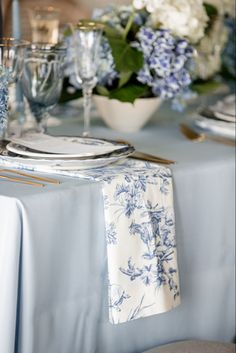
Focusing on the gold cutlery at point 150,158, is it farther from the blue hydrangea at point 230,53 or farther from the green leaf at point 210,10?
the blue hydrangea at point 230,53

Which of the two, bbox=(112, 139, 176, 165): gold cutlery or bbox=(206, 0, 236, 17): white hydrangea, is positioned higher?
bbox=(206, 0, 236, 17): white hydrangea

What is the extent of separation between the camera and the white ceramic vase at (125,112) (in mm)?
1995

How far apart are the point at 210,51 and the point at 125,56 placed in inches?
14.5

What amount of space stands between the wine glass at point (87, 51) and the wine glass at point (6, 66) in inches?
7.3

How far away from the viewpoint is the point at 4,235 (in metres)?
1.37

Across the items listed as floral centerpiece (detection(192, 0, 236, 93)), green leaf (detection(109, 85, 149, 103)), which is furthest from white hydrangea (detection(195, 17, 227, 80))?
green leaf (detection(109, 85, 149, 103))

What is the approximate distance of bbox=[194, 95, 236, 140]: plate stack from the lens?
2.04 meters

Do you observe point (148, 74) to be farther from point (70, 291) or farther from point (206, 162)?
point (70, 291)

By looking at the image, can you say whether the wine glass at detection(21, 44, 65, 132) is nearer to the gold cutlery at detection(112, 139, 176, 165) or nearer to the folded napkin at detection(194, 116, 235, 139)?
the gold cutlery at detection(112, 139, 176, 165)

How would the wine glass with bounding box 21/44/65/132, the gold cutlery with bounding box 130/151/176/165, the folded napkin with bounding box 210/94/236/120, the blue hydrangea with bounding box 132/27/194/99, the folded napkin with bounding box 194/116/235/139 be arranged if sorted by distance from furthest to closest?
1. the folded napkin with bounding box 210/94/236/120
2. the folded napkin with bounding box 194/116/235/139
3. the blue hydrangea with bounding box 132/27/194/99
4. the wine glass with bounding box 21/44/65/132
5. the gold cutlery with bounding box 130/151/176/165

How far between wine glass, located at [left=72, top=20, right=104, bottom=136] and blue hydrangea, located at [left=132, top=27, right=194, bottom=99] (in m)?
0.14

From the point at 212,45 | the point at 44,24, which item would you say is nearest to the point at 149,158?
the point at 44,24

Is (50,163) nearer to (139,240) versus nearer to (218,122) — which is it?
(139,240)

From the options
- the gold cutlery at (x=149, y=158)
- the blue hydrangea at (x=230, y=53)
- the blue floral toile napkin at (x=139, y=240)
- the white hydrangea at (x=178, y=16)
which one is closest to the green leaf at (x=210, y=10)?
the blue hydrangea at (x=230, y=53)
